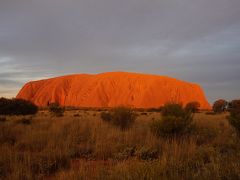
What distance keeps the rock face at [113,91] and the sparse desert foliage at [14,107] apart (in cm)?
6808

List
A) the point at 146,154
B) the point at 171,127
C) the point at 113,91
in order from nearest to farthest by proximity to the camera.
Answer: the point at 146,154 < the point at 171,127 < the point at 113,91

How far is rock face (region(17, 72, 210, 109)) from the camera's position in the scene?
335 feet

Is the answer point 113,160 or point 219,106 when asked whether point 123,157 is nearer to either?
point 113,160

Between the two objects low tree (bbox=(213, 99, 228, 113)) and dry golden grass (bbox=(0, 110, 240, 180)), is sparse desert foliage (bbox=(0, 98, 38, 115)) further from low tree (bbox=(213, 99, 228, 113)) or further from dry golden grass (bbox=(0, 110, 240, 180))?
low tree (bbox=(213, 99, 228, 113))

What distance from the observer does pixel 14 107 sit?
96.0ft

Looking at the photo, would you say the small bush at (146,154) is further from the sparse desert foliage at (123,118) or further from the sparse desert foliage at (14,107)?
the sparse desert foliage at (14,107)

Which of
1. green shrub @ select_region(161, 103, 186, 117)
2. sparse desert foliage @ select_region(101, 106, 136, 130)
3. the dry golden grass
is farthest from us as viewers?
sparse desert foliage @ select_region(101, 106, 136, 130)

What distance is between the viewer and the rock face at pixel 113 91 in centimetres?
10206

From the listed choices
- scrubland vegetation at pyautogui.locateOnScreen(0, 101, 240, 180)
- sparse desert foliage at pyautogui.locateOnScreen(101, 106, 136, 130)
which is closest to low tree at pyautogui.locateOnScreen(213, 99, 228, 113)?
sparse desert foliage at pyautogui.locateOnScreen(101, 106, 136, 130)

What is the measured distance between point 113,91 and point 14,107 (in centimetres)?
7789

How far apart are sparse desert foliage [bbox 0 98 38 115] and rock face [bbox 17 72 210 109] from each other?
223 ft

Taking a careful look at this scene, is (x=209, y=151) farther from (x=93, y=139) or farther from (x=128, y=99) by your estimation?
(x=128, y=99)

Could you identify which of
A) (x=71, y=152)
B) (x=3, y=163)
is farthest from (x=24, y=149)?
(x=3, y=163)

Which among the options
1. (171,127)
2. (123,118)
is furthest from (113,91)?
(171,127)
